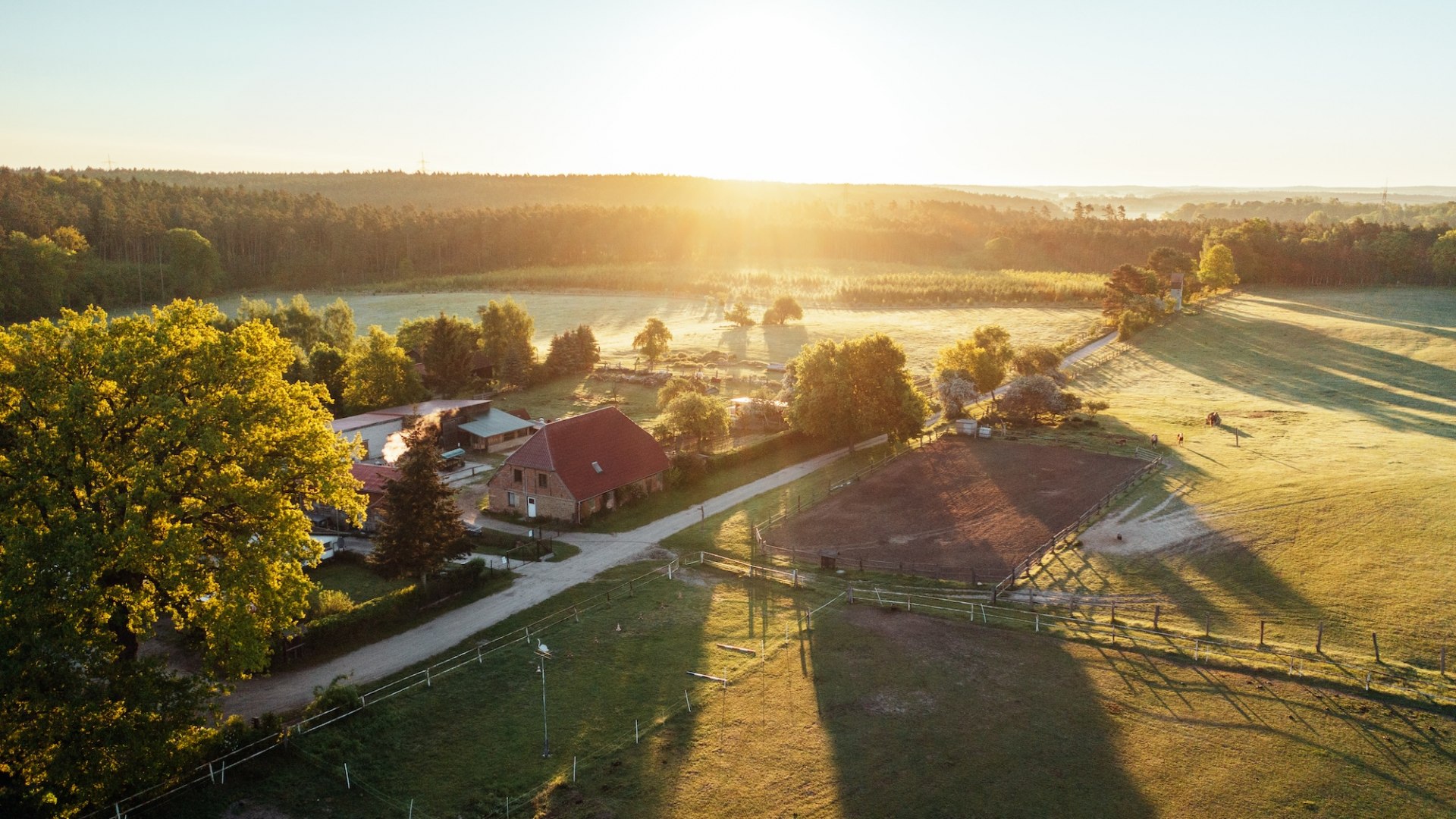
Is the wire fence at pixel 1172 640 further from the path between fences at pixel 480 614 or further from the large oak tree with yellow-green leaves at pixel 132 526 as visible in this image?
the large oak tree with yellow-green leaves at pixel 132 526

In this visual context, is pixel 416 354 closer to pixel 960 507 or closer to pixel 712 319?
pixel 712 319

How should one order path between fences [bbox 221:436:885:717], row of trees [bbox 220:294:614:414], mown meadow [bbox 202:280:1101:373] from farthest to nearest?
mown meadow [bbox 202:280:1101:373]
row of trees [bbox 220:294:614:414]
path between fences [bbox 221:436:885:717]

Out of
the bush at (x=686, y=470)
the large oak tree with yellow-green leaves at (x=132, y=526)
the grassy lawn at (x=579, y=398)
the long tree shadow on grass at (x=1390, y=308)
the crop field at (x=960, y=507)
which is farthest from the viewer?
the long tree shadow on grass at (x=1390, y=308)

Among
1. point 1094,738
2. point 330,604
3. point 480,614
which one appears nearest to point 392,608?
point 330,604

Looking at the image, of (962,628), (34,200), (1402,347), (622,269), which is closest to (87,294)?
(34,200)

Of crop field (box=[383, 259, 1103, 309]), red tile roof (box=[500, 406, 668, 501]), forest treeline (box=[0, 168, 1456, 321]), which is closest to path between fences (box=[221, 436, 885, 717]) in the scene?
red tile roof (box=[500, 406, 668, 501])

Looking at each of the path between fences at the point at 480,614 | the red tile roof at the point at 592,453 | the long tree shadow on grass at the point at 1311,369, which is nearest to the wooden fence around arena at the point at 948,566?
the path between fences at the point at 480,614

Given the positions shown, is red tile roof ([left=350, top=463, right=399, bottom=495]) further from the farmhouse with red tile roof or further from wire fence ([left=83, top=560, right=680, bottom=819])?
wire fence ([left=83, top=560, right=680, bottom=819])

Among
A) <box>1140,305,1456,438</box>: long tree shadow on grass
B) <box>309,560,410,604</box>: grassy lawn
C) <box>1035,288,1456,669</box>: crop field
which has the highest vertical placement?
<box>1140,305,1456,438</box>: long tree shadow on grass

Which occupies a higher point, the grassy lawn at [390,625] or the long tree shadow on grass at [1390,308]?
the long tree shadow on grass at [1390,308]
